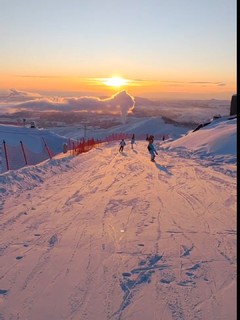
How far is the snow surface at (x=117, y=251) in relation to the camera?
511 cm

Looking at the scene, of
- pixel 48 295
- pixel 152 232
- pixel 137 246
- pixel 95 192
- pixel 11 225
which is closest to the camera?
pixel 48 295

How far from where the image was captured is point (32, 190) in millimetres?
13344

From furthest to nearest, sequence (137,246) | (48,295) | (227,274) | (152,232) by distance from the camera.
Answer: (152,232)
(137,246)
(227,274)
(48,295)

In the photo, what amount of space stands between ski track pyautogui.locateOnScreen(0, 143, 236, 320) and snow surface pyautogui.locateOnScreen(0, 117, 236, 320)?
2 cm

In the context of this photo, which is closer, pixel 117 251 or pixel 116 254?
pixel 116 254

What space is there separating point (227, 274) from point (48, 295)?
2.78 m

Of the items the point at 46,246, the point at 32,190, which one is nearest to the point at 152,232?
the point at 46,246

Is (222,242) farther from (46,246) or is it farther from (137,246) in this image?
(46,246)

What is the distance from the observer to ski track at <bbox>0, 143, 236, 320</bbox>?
5125mm

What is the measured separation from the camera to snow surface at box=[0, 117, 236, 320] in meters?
5.11

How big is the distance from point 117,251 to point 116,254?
158 millimetres

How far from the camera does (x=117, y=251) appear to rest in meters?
7.04

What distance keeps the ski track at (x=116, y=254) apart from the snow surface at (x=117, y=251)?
0.02 metres

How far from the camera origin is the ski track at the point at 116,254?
16.8 ft
